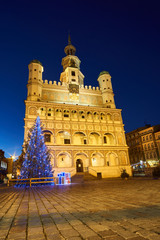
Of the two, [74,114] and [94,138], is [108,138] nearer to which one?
[94,138]

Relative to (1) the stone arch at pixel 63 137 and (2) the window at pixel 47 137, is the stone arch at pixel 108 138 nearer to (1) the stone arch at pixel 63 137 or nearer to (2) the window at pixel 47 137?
(1) the stone arch at pixel 63 137

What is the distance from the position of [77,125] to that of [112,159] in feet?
36.7

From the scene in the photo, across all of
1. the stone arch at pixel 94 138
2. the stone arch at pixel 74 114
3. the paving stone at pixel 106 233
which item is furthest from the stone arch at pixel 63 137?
the paving stone at pixel 106 233

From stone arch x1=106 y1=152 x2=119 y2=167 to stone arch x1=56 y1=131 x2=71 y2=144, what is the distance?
9.43m

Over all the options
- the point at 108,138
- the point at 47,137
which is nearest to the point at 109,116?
the point at 108,138

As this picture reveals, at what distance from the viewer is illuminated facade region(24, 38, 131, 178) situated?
104 feet

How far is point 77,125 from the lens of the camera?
113ft

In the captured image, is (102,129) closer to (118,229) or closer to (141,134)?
(141,134)

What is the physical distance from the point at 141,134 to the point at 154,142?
656 centimetres

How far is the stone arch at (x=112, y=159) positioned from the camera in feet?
110

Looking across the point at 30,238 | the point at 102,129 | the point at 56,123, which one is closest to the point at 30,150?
the point at 56,123

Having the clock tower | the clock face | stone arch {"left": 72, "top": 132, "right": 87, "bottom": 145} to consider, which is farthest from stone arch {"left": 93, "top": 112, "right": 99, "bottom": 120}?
the clock face

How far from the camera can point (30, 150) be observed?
18625 millimetres

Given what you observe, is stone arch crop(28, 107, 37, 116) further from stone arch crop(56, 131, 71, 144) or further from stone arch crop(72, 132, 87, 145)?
stone arch crop(72, 132, 87, 145)
